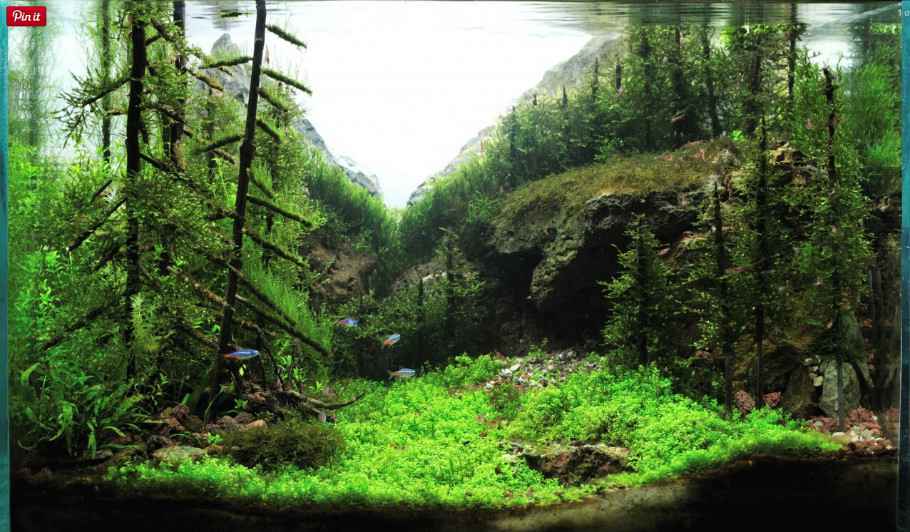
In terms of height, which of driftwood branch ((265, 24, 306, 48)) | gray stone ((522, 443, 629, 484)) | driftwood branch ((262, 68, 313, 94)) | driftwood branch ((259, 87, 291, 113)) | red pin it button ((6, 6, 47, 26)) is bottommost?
gray stone ((522, 443, 629, 484))

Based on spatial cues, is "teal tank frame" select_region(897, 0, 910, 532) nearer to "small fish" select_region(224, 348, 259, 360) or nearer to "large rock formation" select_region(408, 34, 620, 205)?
"large rock formation" select_region(408, 34, 620, 205)

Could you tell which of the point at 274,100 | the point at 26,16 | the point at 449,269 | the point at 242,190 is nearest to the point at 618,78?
the point at 449,269

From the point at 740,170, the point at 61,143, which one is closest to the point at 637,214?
the point at 740,170

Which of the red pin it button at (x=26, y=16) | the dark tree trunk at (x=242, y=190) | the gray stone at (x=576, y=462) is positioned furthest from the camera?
the red pin it button at (x=26, y=16)

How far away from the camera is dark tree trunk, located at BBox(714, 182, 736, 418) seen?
9.71 feet

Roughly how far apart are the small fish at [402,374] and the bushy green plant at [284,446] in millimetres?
344

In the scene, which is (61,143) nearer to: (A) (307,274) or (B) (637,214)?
(A) (307,274)

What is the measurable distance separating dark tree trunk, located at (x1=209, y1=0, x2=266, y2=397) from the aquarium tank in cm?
1

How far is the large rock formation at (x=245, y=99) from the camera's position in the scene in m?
3.13

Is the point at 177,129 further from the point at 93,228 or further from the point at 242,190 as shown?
the point at 93,228

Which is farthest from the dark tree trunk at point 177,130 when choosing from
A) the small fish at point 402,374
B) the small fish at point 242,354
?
the small fish at point 402,374

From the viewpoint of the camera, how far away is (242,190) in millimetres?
3098

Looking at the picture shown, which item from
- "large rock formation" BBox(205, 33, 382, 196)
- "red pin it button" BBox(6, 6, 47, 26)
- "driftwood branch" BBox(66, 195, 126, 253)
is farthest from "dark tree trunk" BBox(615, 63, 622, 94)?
"red pin it button" BBox(6, 6, 47, 26)

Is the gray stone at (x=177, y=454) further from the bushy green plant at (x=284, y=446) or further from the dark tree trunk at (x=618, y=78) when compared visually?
the dark tree trunk at (x=618, y=78)
